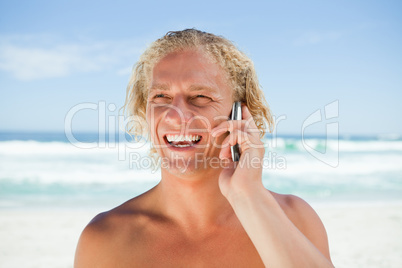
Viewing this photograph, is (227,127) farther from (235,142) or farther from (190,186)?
(190,186)

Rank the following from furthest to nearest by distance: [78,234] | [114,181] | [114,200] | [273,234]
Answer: [114,181]
[114,200]
[78,234]
[273,234]

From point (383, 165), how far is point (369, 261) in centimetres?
1752

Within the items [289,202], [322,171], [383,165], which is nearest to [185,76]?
[289,202]

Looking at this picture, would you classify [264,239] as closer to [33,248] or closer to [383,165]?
[33,248]

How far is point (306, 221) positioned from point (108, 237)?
144cm

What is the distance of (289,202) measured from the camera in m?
2.78

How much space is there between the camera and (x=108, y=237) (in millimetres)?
2635

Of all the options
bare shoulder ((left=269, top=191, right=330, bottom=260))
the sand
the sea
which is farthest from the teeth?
the sea

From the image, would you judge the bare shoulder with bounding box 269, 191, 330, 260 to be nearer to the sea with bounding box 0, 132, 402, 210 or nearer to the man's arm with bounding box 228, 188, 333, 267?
the man's arm with bounding box 228, 188, 333, 267

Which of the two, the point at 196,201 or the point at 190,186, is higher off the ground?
the point at 190,186

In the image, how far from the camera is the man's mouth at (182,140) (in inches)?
102

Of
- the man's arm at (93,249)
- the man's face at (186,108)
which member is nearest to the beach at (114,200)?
the man's arm at (93,249)

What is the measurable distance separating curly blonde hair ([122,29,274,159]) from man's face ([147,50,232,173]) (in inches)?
4.8

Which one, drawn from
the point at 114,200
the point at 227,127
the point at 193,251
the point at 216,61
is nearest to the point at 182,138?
the point at 227,127
